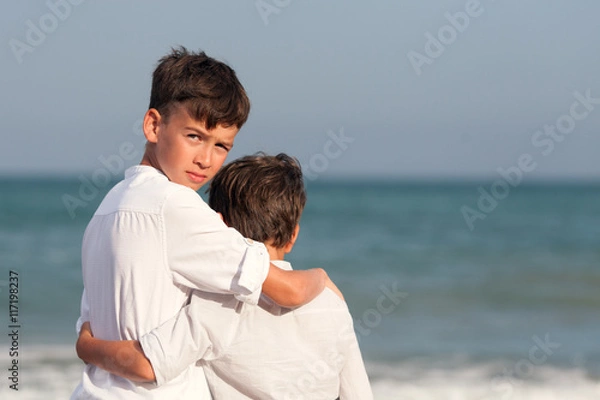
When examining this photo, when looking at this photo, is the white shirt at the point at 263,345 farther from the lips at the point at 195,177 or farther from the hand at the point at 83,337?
the lips at the point at 195,177

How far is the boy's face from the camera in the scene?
7.52 feet

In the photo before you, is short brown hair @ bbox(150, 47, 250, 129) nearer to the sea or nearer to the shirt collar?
the shirt collar

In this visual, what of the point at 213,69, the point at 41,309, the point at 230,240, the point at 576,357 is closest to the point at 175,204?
the point at 230,240

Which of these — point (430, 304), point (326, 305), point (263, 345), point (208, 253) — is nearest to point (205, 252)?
point (208, 253)

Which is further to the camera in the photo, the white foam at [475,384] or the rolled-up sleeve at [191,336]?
the white foam at [475,384]

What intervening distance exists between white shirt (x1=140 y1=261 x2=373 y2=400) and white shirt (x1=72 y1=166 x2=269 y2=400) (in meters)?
0.07

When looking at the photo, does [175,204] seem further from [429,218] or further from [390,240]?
[429,218]

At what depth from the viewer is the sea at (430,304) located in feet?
23.5

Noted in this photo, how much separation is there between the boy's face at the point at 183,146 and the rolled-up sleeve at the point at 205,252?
266 mm

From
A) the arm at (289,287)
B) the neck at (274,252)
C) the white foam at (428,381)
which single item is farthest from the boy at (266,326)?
the white foam at (428,381)

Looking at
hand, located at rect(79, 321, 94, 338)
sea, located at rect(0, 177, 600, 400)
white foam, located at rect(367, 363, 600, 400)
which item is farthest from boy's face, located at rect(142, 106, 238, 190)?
white foam, located at rect(367, 363, 600, 400)

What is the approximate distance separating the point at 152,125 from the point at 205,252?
49cm

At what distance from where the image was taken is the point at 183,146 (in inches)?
90.3

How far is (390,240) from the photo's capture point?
1945 centimetres
